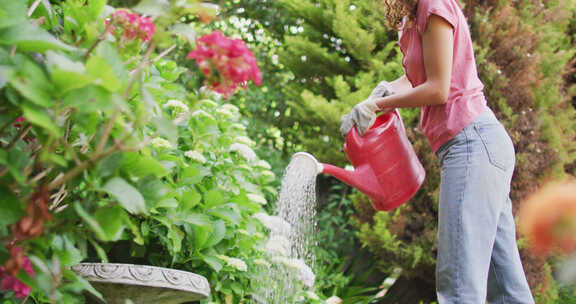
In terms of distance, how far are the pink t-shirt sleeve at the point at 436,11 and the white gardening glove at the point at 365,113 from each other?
28 centimetres

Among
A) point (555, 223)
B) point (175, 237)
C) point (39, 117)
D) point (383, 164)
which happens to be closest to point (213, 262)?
point (175, 237)

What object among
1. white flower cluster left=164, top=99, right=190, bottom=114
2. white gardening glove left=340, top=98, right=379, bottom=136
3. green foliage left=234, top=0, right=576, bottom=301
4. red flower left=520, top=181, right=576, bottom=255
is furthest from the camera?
green foliage left=234, top=0, right=576, bottom=301

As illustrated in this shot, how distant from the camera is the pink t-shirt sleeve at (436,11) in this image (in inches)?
54.0

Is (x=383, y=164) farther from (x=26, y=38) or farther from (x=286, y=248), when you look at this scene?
(x=26, y=38)

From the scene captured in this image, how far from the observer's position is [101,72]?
74cm

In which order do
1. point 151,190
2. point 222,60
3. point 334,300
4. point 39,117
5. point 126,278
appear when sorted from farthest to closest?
point 334,300 → point 126,278 → point 151,190 → point 222,60 → point 39,117

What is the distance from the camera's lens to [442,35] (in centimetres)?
138

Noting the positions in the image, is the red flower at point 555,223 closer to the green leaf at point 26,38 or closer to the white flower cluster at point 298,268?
the green leaf at point 26,38

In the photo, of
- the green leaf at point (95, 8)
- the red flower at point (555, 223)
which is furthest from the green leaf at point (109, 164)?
the red flower at point (555, 223)

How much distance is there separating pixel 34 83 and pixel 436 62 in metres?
0.98

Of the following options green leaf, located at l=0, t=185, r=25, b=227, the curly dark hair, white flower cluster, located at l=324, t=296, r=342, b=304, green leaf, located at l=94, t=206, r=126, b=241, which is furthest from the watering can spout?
white flower cluster, located at l=324, t=296, r=342, b=304

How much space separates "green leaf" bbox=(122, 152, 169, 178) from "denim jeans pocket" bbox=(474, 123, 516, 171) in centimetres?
89

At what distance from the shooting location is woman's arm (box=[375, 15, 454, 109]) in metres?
1.38

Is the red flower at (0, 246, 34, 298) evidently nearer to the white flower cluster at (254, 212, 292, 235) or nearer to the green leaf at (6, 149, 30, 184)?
the green leaf at (6, 149, 30, 184)
